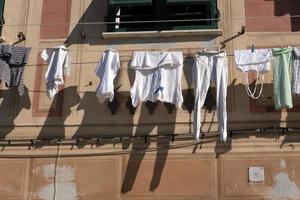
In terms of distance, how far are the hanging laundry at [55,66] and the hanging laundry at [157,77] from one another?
1.09 m

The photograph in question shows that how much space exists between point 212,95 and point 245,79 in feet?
1.90

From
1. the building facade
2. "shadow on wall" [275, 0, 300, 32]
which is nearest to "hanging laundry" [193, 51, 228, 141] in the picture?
the building facade

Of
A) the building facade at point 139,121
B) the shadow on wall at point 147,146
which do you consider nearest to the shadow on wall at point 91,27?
the building facade at point 139,121

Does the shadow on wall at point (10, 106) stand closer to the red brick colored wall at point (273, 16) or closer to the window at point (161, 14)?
the window at point (161, 14)

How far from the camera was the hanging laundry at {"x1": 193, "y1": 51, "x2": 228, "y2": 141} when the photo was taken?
8430 millimetres

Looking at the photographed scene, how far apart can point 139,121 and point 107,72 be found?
3.08 feet

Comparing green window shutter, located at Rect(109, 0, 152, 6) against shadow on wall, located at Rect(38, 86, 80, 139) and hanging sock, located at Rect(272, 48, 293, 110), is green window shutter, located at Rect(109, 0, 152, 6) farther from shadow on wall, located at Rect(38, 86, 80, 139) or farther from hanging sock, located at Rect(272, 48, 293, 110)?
hanging sock, located at Rect(272, 48, 293, 110)

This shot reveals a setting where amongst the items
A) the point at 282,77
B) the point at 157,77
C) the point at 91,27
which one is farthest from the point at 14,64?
the point at 282,77

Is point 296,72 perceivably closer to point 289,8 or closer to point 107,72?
point 289,8

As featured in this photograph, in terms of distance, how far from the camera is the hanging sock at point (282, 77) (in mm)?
8422

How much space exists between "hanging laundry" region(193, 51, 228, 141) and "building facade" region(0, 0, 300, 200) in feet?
1.20

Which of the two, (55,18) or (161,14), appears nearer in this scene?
(161,14)

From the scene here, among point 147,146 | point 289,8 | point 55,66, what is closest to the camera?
point 147,146

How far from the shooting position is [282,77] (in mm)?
8562
